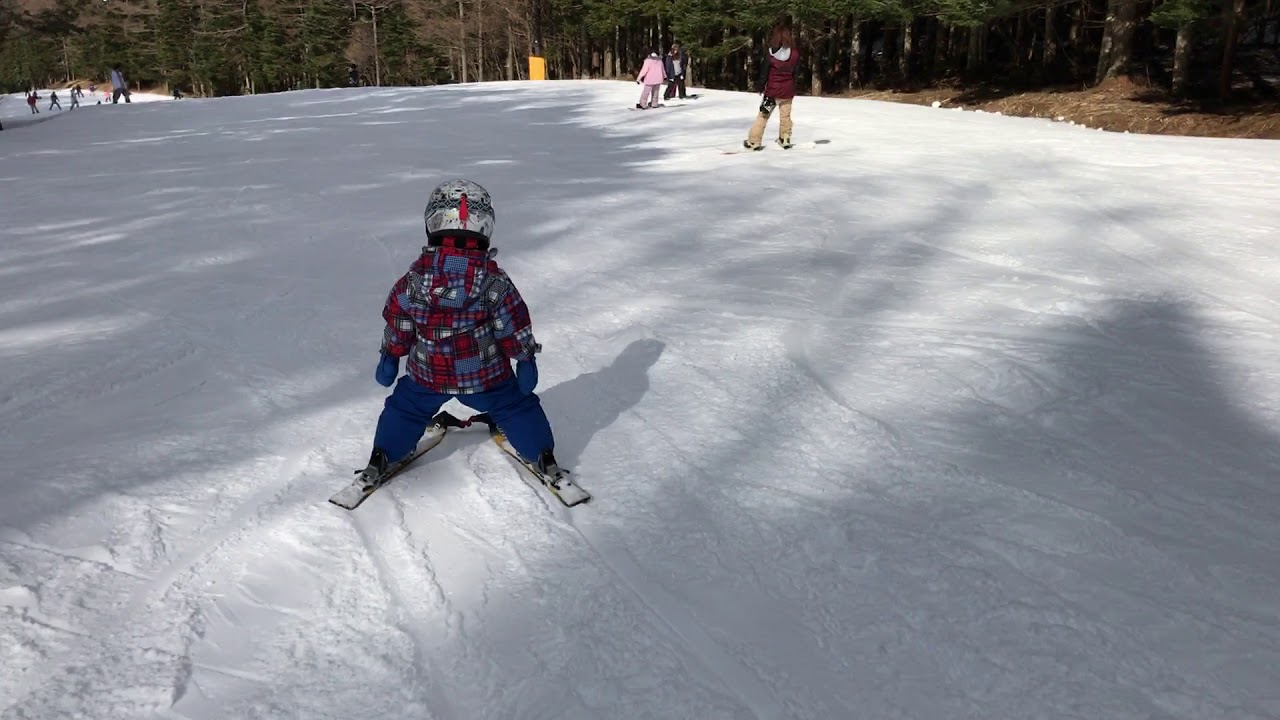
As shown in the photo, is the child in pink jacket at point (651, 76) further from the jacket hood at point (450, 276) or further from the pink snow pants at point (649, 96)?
the jacket hood at point (450, 276)

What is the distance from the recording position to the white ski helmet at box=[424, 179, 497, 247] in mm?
3238

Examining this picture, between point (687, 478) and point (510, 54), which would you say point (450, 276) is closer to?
point (687, 478)

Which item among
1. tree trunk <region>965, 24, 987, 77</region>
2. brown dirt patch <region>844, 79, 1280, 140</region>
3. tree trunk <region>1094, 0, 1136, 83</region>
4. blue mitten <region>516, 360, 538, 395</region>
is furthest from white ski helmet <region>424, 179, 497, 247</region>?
tree trunk <region>965, 24, 987, 77</region>

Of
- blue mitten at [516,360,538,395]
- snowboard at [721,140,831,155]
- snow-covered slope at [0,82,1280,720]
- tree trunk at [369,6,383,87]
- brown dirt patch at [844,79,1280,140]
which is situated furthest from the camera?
tree trunk at [369,6,383,87]

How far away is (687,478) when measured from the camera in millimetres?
3650

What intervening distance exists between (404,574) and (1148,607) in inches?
101

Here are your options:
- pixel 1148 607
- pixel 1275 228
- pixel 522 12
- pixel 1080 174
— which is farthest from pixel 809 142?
pixel 522 12

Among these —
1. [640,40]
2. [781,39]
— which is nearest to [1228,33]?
[781,39]

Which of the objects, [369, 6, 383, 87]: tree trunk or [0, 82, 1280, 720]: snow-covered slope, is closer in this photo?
[0, 82, 1280, 720]: snow-covered slope

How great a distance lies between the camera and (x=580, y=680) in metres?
2.46

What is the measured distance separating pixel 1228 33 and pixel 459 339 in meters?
16.8

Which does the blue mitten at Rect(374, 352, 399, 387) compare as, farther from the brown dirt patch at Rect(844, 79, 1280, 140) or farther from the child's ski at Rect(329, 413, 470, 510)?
the brown dirt patch at Rect(844, 79, 1280, 140)

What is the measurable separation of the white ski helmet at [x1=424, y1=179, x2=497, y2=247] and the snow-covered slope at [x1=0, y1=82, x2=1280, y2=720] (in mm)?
1128

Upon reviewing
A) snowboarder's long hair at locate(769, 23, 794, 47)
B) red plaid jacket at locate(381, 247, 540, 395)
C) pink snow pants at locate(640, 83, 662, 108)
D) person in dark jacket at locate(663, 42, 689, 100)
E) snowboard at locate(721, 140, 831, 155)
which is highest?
person in dark jacket at locate(663, 42, 689, 100)
